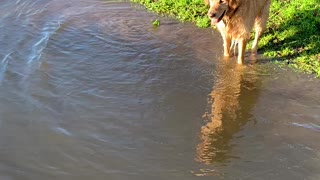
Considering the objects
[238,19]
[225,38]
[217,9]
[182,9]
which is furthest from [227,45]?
[182,9]

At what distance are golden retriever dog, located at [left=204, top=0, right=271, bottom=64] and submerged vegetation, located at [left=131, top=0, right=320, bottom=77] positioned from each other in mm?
527

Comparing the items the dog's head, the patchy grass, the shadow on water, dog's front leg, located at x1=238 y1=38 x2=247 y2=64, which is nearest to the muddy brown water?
the shadow on water

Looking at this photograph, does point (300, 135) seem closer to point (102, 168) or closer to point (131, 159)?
point (131, 159)

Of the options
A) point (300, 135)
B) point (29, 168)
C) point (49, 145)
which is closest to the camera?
point (29, 168)

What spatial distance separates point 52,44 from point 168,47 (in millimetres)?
1901

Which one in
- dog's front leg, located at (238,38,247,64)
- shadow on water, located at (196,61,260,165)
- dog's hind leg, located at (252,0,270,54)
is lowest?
shadow on water, located at (196,61,260,165)

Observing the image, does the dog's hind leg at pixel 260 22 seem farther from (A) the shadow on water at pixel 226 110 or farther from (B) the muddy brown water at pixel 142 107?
(A) the shadow on water at pixel 226 110

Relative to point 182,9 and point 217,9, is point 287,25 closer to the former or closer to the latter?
point 182,9

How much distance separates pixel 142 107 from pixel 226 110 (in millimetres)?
1087

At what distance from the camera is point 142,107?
5.87 meters

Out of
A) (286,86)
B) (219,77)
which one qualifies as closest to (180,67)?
(219,77)

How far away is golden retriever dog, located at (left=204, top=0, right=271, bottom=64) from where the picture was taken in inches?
251

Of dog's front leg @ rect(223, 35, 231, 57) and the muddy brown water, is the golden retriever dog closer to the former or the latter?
dog's front leg @ rect(223, 35, 231, 57)

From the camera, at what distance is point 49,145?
5.02 metres
